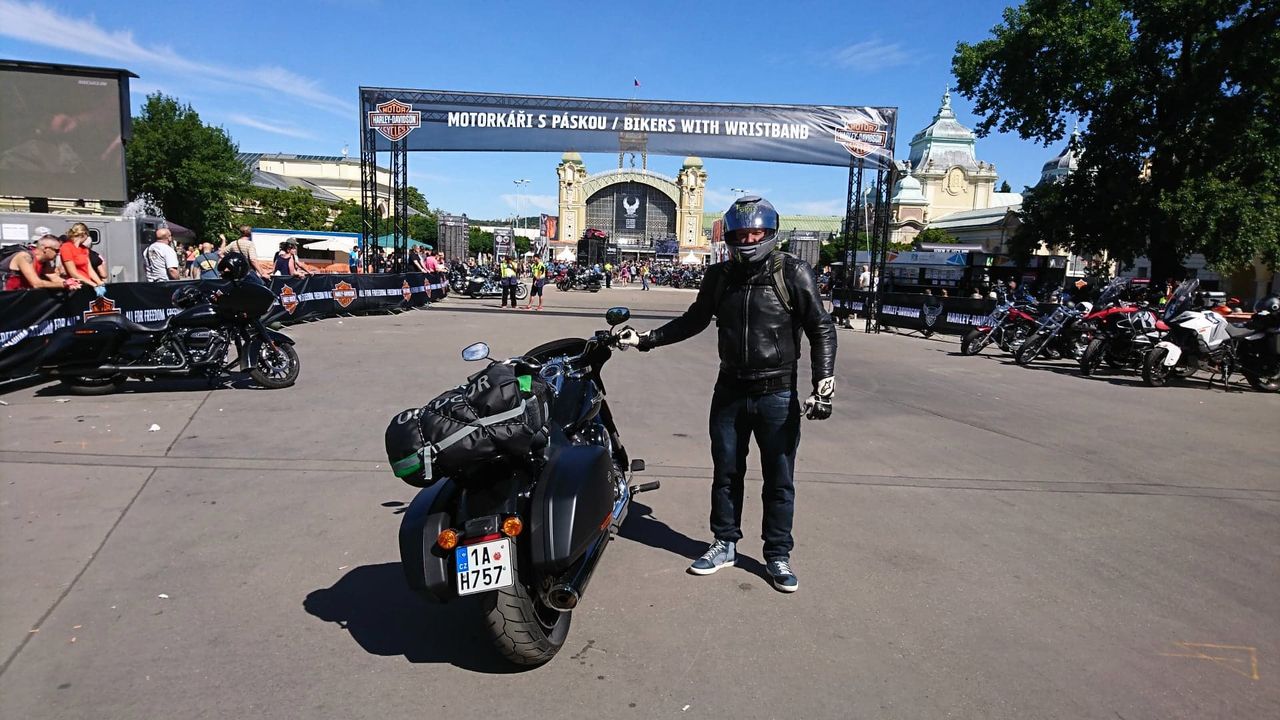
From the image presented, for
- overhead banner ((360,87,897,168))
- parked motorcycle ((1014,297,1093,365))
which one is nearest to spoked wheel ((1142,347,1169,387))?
parked motorcycle ((1014,297,1093,365))

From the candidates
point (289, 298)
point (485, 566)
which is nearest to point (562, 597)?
point (485, 566)

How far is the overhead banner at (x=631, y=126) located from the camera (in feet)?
60.7

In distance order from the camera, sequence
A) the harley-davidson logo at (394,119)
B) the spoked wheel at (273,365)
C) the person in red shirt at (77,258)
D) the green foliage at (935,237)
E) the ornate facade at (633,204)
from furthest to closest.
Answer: the ornate facade at (633,204) < the green foliage at (935,237) < the harley-davidson logo at (394,119) < the person in red shirt at (77,258) < the spoked wheel at (273,365)

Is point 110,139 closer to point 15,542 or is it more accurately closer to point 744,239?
point 15,542

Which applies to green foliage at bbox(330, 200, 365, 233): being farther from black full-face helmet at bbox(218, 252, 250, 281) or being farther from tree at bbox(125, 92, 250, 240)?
black full-face helmet at bbox(218, 252, 250, 281)

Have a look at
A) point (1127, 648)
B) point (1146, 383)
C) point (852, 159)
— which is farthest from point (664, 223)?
point (1127, 648)

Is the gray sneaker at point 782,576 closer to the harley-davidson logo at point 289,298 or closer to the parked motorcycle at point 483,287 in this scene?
the harley-davidson logo at point 289,298

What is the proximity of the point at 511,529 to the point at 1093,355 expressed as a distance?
1165cm

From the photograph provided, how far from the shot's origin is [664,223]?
412ft

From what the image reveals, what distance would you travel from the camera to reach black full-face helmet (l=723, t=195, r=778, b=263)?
3.75m

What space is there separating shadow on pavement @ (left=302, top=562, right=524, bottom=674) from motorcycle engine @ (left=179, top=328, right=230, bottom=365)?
17.9ft

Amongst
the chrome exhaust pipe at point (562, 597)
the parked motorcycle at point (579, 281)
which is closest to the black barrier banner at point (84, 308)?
the chrome exhaust pipe at point (562, 597)

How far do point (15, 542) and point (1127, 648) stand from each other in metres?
5.34

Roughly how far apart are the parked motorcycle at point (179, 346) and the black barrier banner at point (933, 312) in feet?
47.9
